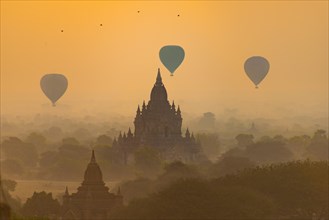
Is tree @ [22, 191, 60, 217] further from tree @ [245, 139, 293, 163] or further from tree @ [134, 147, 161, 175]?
tree @ [245, 139, 293, 163]

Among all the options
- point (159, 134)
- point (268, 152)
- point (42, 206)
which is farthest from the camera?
point (268, 152)

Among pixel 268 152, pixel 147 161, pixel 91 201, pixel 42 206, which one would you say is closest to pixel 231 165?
pixel 147 161

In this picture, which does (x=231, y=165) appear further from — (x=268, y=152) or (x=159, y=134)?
(x=268, y=152)

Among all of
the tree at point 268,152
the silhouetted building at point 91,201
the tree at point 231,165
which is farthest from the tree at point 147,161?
the silhouetted building at point 91,201

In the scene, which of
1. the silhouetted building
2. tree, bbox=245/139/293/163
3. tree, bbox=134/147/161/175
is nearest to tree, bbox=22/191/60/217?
the silhouetted building

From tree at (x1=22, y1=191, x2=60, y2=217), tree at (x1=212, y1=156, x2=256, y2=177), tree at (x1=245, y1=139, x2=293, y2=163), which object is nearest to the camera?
tree at (x1=22, y1=191, x2=60, y2=217)
